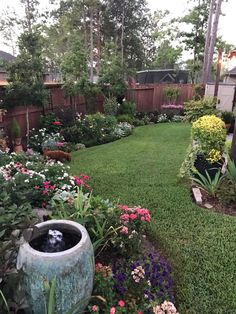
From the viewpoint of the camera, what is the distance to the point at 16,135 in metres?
6.66

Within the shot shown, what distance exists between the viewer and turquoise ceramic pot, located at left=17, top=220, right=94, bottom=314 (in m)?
1.52

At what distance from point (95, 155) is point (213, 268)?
4.53m

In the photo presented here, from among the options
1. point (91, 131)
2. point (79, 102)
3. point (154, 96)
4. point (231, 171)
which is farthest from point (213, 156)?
point (154, 96)

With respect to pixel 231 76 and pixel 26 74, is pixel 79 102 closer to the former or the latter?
pixel 26 74

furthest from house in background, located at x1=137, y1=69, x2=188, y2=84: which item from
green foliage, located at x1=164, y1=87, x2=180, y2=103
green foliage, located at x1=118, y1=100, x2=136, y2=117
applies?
green foliage, located at x1=118, y1=100, x2=136, y2=117

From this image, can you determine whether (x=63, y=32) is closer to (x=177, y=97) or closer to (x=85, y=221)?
(x=177, y=97)

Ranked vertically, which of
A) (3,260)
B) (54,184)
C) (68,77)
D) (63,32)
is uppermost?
(63,32)

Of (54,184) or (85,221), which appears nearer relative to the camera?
(85,221)

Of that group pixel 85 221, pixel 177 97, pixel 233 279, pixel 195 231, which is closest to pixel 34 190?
pixel 85 221

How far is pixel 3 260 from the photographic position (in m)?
1.60

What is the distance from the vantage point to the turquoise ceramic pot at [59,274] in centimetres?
152

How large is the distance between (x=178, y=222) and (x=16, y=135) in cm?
501

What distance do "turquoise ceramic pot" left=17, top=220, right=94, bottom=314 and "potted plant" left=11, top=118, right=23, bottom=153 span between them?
5382mm

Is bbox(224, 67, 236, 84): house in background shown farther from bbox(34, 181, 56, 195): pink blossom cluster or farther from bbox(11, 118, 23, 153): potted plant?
bbox(34, 181, 56, 195): pink blossom cluster
